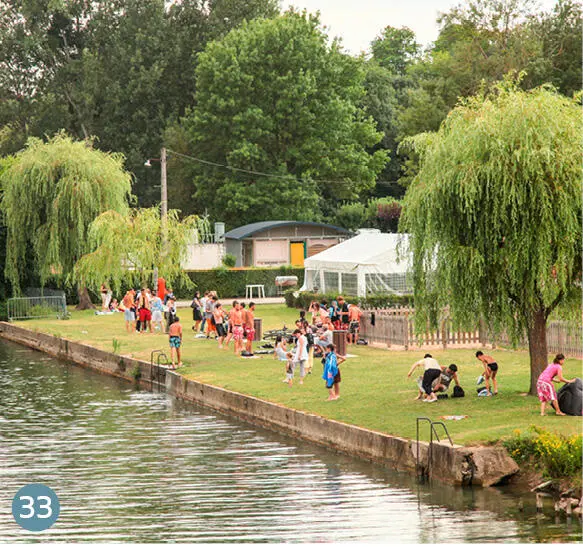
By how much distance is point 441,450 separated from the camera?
19203 mm

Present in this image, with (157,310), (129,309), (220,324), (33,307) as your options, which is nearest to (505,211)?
(220,324)

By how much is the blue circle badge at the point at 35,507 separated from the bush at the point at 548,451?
7.71 meters

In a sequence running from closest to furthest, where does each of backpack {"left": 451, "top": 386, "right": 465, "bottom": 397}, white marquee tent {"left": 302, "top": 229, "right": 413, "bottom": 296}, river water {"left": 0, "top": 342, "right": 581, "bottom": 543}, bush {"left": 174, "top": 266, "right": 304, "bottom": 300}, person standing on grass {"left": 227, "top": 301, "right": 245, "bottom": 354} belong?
river water {"left": 0, "top": 342, "right": 581, "bottom": 543} → backpack {"left": 451, "top": 386, "right": 465, "bottom": 397} → person standing on grass {"left": 227, "top": 301, "right": 245, "bottom": 354} → white marquee tent {"left": 302, "top": 229, "right": 413, "bottom": 296} → bush {"left": 174, "top": 266, "right": 304, "bottom": 300}

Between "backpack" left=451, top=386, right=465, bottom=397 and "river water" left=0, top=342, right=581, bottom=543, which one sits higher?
"backpack" left=451, top=386, right=465, bottom=397

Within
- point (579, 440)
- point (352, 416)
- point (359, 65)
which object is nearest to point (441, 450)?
point (579, 440)

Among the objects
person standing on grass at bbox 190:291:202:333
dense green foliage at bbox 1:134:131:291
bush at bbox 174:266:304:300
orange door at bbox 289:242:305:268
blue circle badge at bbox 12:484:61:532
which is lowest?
blue circle badge at bbox 12:484:61:532

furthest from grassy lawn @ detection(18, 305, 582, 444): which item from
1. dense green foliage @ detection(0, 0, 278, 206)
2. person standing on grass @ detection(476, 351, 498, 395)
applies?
dense green foliage @ detection(0, 0, 278, 206)

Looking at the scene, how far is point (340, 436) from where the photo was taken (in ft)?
72.7

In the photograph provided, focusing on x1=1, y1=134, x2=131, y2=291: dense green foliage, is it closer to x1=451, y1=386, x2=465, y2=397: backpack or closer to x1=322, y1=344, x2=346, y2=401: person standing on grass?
x1=322, y1=344, x2=346, y2=401: person standing on grass

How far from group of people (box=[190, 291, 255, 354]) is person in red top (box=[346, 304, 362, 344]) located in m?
3.23

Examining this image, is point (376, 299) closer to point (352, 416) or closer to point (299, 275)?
point (299, 275)

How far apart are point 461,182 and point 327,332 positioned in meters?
11.2

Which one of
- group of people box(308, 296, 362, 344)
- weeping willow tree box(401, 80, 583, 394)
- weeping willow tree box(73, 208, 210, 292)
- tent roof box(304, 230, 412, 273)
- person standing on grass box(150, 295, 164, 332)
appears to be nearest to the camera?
weeping willow tree box(401, 80, 583, 394)

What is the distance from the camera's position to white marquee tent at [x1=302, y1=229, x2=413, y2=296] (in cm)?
4760
